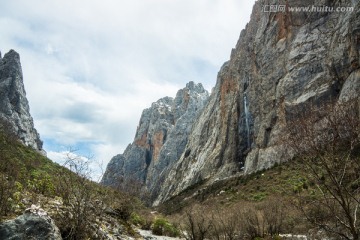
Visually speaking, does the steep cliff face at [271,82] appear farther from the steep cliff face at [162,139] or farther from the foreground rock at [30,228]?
the steep cliff face at [162,139]

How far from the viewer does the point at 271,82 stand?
254 ft

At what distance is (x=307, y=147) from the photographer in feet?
35.9

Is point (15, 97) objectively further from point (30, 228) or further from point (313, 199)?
point (30, 228)

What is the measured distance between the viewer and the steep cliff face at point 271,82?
5781 centimetres

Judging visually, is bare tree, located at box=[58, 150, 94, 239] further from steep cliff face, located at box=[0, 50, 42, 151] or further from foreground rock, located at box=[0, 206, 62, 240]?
steep cliff face, located at box=[0, 50, 42, 151]

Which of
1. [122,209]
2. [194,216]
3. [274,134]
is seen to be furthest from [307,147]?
[274,134]

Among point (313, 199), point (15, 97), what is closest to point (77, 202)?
point (313, 199)

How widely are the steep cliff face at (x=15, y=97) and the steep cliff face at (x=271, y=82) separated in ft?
160

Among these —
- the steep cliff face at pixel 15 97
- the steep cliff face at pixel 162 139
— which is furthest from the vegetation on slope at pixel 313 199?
the steep cliff face at pixel 162 139

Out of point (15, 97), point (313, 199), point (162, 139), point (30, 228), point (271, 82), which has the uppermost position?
point (162, 139)

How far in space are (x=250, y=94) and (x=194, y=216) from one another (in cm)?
7067

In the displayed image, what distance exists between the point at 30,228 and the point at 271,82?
73703mm

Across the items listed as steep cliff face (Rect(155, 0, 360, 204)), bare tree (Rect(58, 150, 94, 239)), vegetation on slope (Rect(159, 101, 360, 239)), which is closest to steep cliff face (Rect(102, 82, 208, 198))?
steep cliff face (Rect(155, 0, 360, 204))

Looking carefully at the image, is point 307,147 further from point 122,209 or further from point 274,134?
point 274,134
